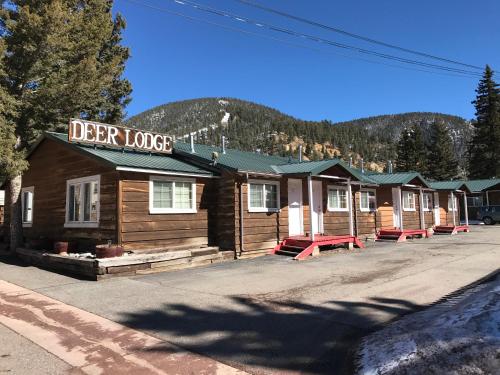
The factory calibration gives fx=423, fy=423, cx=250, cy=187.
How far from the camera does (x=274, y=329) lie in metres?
5.99

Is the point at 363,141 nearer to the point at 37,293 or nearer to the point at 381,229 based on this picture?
the point at 381,229

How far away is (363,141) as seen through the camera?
439 ft

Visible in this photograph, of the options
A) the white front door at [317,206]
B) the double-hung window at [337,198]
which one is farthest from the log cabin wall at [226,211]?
the double-hung window at [337,198]

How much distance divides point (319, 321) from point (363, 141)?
133277 mm

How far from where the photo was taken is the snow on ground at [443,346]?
3.91 meters

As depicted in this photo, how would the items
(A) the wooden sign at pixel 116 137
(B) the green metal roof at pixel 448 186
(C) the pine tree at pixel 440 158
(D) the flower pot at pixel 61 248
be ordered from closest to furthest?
(D) the flower pot at pixel 61 248, (A) the wooden sign at pixel 116 137, (B) the green metal roof at pixel 448 186, (C) the pine tree at pixel 440 158

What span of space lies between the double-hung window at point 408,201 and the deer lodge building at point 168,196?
23.8 feet

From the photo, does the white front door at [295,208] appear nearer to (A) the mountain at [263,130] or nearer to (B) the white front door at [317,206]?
(B) the white front door at [317,206]

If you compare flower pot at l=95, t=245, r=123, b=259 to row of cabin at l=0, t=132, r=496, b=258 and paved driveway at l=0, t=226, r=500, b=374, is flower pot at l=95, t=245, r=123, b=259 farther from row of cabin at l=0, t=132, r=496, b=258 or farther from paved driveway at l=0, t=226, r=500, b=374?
paved driveway at l=0, t=226, r=500, b=374

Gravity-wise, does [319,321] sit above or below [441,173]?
below

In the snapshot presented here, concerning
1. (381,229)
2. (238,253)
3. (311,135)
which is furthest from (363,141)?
(238,253)

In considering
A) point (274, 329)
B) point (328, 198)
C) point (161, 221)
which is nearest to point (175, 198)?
point (161, 221)

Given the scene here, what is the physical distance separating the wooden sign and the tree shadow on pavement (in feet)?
25.3

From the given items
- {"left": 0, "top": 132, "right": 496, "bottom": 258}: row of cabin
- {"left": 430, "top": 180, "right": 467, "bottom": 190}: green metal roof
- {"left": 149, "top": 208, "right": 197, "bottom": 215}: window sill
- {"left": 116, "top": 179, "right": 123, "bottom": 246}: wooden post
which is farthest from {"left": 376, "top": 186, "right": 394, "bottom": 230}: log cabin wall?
{"left": 116, "top": 179, "right": 123, "bottom": 246}: wooden post
